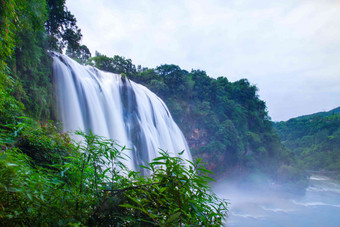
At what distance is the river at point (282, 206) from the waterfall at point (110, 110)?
7.93 meters

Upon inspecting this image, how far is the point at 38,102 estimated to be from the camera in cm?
629

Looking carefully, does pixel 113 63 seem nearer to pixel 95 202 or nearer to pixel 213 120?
pixel 213 120

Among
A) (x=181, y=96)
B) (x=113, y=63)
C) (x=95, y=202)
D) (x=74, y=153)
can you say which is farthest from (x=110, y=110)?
(x=181, y=96)

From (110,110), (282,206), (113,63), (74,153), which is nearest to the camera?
(74,153)

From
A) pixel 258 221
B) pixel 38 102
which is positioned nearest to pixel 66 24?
pixel 38 102

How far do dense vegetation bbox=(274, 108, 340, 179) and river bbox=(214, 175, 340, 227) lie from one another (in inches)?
360

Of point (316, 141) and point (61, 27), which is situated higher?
point (61, 27)

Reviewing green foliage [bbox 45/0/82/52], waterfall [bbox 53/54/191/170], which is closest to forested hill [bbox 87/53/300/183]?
green foliage [bbox 45/0/82/52]

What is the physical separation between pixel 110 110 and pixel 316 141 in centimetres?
4804

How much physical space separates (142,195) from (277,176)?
103ft

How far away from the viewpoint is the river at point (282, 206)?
15695 millimetres

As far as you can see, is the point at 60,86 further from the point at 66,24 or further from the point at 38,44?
the point at 66,24

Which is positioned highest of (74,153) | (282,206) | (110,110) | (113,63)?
(113,63)

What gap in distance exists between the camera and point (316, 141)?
42.1 meters
